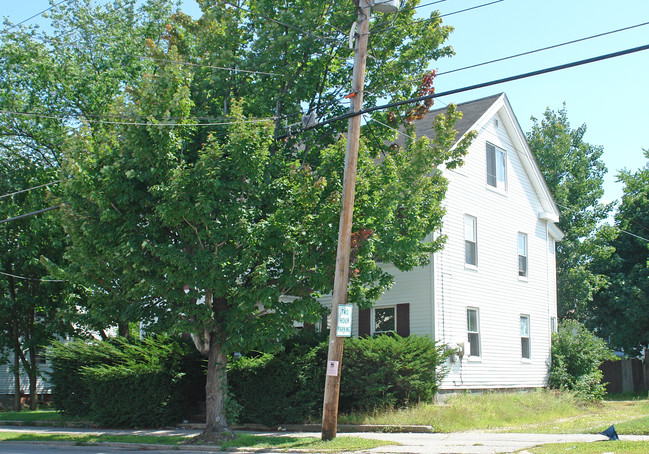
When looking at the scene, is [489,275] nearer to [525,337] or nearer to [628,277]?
[525,337]

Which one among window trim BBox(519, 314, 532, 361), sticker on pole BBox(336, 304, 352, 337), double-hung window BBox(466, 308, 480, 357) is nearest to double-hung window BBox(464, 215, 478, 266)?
double-hung window BBox(466, 308, 480, 357)

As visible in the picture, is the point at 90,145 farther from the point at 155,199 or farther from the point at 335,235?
the point at 335,235

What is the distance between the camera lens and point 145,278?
13758mm

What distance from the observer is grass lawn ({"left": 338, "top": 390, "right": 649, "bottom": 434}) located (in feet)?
50.5

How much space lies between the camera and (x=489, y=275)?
74.1ft

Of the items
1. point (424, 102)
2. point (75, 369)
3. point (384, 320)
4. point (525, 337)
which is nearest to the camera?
point (424, 102)

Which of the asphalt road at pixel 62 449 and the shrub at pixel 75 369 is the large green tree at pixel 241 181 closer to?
the asphalt road at pixel 62 449

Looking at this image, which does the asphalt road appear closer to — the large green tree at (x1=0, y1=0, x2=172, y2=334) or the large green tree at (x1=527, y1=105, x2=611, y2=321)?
the large green tree at (x1=0, y1=0, x2=172, y2=334)

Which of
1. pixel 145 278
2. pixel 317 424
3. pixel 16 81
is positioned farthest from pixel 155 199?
pixel 16 81

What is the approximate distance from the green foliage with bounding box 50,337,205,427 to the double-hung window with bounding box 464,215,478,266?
9.46 metres

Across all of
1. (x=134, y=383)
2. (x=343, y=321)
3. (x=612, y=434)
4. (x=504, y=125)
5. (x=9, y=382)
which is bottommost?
(x=9, y=382)

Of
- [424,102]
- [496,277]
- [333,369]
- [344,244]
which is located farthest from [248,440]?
[496,277]

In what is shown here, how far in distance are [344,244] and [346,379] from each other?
5.25m

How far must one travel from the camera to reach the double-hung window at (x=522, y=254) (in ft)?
81.5
